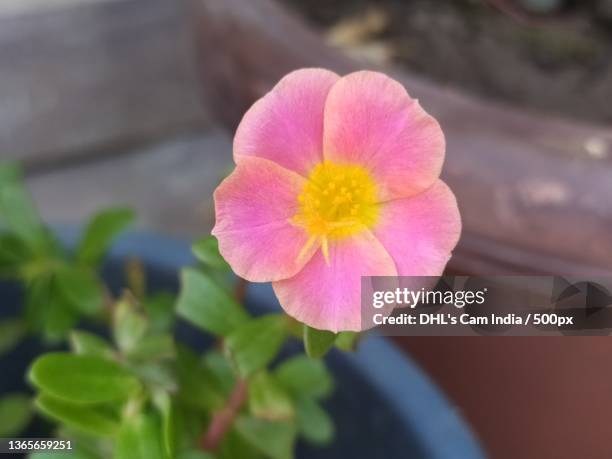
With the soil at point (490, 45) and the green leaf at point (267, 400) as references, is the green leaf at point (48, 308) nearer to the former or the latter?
the green leaf at point (267, 400)

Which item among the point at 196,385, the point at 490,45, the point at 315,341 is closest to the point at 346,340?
the point at 315,341

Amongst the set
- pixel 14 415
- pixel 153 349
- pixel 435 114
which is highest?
pixel 435 114

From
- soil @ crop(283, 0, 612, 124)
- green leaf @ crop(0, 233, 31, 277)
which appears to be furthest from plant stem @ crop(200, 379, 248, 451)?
soil @ crop(283, 0, 612, 124)

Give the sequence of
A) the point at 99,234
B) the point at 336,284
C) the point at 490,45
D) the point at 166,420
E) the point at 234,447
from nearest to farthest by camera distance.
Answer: the point at 336,284 → the point at 166,420 → the point at 234,447 → the point at 99,234 → the point at 490,45

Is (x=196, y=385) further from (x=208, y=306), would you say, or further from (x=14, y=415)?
(x=14, y=415)

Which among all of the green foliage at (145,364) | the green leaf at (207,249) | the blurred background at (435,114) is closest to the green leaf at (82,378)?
the green foliage at (145,364)

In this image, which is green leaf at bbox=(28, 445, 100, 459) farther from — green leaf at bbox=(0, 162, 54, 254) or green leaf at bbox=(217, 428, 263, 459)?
green leaf at bbox=(0, 162, 54, 254)
